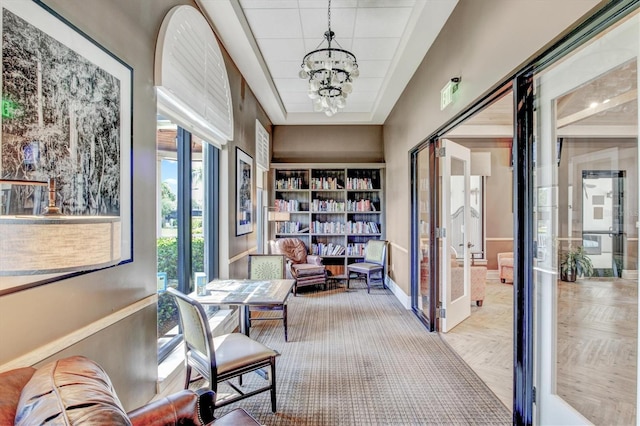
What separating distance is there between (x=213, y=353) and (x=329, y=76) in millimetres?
2476

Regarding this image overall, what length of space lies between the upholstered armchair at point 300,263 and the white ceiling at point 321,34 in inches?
99.9

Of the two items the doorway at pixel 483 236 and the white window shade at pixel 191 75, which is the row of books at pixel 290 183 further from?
the white window shade at pixel 191 75

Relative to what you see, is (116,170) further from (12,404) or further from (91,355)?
(12,404)

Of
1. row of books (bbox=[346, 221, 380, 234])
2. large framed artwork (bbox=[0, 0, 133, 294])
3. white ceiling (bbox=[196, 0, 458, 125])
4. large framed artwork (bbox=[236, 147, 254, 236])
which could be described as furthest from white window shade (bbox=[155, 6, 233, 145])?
row of books (bbox=[346, 221, 380, 234])

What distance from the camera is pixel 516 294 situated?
199 centimetres

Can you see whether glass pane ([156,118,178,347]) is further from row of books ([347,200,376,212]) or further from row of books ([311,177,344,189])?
row of books ([347,200,376,212])

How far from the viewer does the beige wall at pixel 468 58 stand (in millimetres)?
1682

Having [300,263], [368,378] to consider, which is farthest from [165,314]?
[300,263]

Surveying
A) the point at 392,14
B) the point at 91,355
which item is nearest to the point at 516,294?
the point at 91,355

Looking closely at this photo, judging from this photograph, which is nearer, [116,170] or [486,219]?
[116,170]

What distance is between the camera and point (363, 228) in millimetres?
6582

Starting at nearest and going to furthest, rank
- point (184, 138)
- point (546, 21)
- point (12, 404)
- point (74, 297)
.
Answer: point (12, 404) → point (74, 297) → point (546, 21) → point (184, 138)

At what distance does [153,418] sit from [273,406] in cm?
112

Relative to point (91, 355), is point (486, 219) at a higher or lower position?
higher
